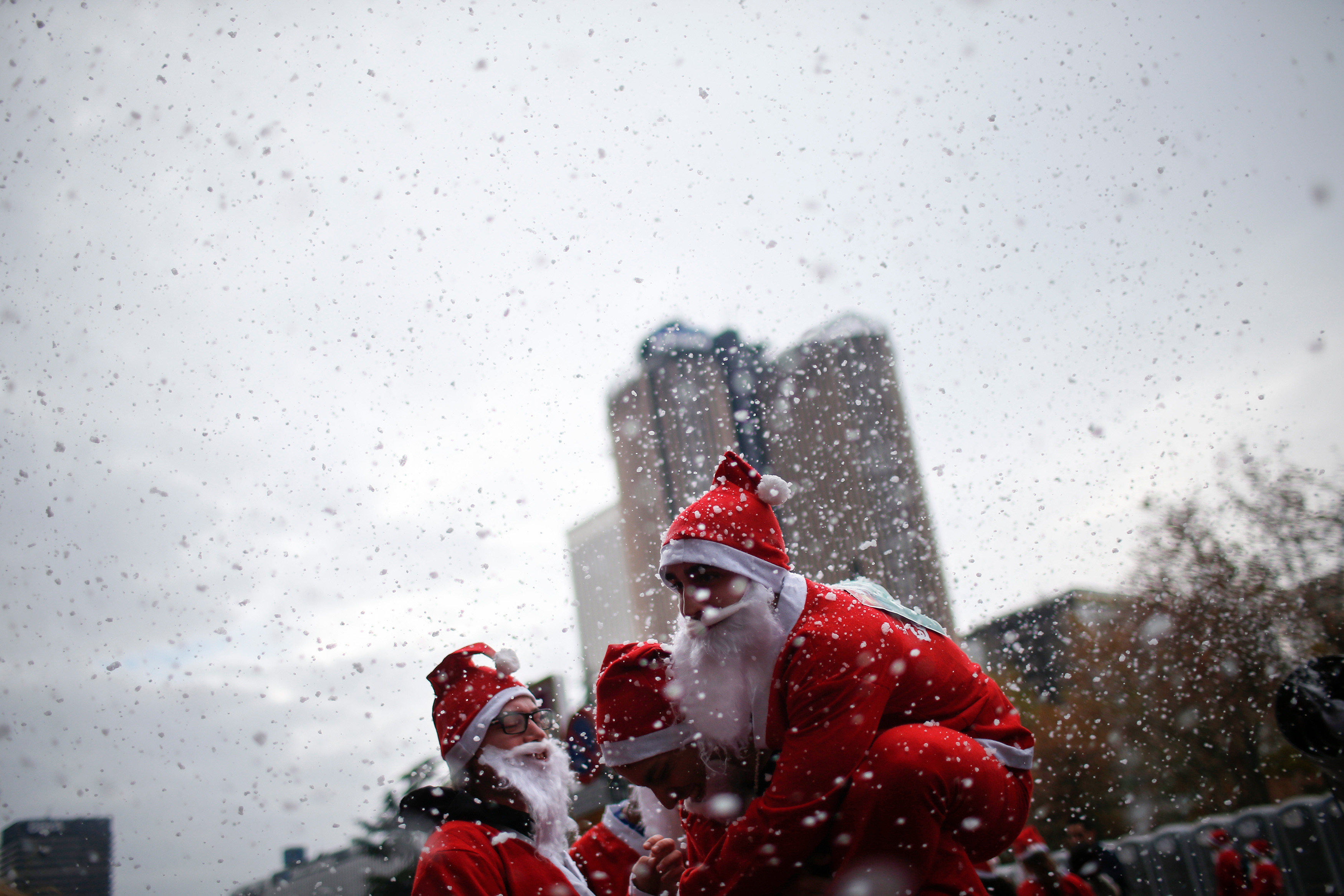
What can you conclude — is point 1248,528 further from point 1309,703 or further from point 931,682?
point 931,682

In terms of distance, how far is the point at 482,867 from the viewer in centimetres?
231

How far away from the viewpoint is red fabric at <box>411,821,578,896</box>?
223 centimetres

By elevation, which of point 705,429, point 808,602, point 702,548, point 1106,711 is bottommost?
point 1106,711

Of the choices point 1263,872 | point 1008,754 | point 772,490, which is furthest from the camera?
point 1263,872

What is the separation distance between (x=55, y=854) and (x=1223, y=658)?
57.6ft

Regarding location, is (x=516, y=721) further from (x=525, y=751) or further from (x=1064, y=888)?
(x=1064, y=888)

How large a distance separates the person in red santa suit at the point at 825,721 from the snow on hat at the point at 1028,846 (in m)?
3.36

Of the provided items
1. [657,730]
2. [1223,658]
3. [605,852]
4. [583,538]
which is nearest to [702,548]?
[657,730]

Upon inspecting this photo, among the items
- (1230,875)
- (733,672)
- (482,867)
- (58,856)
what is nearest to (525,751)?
(482,867)

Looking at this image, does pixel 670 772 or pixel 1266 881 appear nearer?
pixel 670 772

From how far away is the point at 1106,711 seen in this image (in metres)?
20.0

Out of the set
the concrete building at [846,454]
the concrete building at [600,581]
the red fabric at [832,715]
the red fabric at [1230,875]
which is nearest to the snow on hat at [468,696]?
the red fabric at [832,715]

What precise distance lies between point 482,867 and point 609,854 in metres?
0.80

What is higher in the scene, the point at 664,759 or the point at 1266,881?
the point at 664,759
